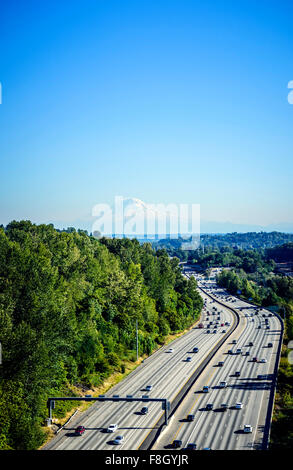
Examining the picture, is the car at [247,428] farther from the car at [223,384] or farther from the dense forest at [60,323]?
the dense forest at [60,323]

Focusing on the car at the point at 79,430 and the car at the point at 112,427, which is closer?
the car at the point at 79,430

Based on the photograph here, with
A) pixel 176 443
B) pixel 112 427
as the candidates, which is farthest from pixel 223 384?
pixel 112 427

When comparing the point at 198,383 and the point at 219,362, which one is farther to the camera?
the point at 219,362

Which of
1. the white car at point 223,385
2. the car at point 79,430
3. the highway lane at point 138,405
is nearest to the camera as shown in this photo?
the highway lane at point 138,405

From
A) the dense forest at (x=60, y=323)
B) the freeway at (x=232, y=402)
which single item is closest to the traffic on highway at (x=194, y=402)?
the freeway at (x=232, y=402)

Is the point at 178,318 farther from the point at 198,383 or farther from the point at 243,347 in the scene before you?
the point at 198,383

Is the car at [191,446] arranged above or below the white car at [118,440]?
above
